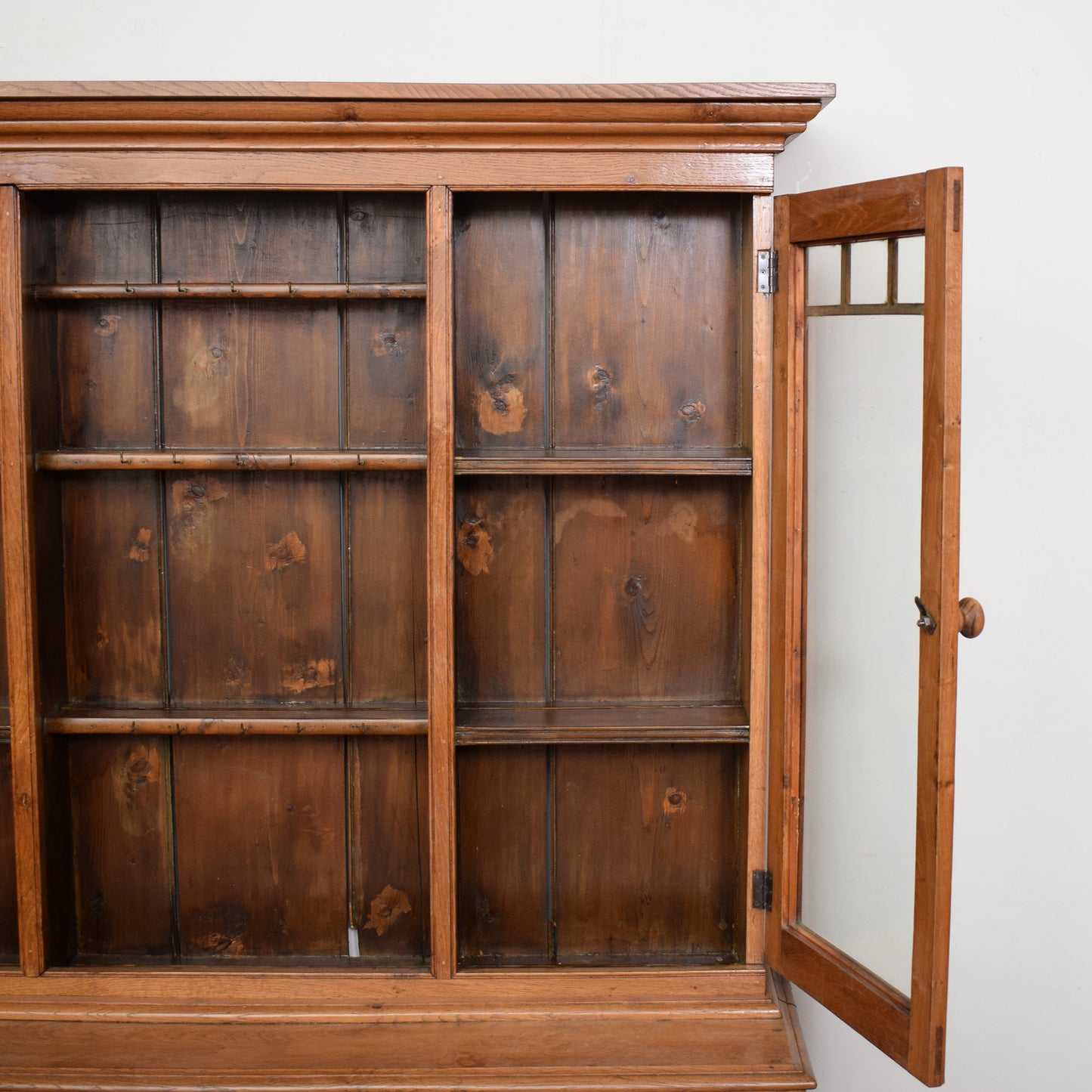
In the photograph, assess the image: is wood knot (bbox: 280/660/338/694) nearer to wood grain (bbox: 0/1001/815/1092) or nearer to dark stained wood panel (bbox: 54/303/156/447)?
dark stained wood panel (bbox: 54/303/156/447)

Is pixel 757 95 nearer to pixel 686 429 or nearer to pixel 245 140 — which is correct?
pixel 686 429

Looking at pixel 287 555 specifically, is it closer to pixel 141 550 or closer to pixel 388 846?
pixel 141 550

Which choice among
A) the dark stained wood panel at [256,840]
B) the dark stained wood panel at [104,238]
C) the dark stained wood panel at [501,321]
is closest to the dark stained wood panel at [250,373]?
the dark stained wood panel at [104,238]

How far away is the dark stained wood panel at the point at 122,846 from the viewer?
98.2 inches

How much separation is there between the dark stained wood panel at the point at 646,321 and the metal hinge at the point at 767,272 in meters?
0.23

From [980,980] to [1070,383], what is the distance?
4.58ft

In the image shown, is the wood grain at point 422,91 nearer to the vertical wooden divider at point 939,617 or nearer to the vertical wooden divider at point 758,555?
the vertical wooden divider at point 758,555

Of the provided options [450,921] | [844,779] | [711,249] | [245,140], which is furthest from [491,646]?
[245,140]

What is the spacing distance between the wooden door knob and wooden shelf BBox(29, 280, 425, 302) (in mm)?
1184

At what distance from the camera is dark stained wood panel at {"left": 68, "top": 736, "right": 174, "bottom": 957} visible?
249 cm

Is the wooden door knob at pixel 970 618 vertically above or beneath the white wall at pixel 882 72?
beneath

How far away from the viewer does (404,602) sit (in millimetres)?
2484

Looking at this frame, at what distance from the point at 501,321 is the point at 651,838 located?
3.83 ft

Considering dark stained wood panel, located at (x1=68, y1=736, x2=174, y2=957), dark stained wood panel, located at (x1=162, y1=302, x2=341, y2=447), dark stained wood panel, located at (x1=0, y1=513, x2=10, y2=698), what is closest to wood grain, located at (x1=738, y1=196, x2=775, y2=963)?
dark stained wood panel, located at (x1=162, y1=302, x2=341, y2=447)
